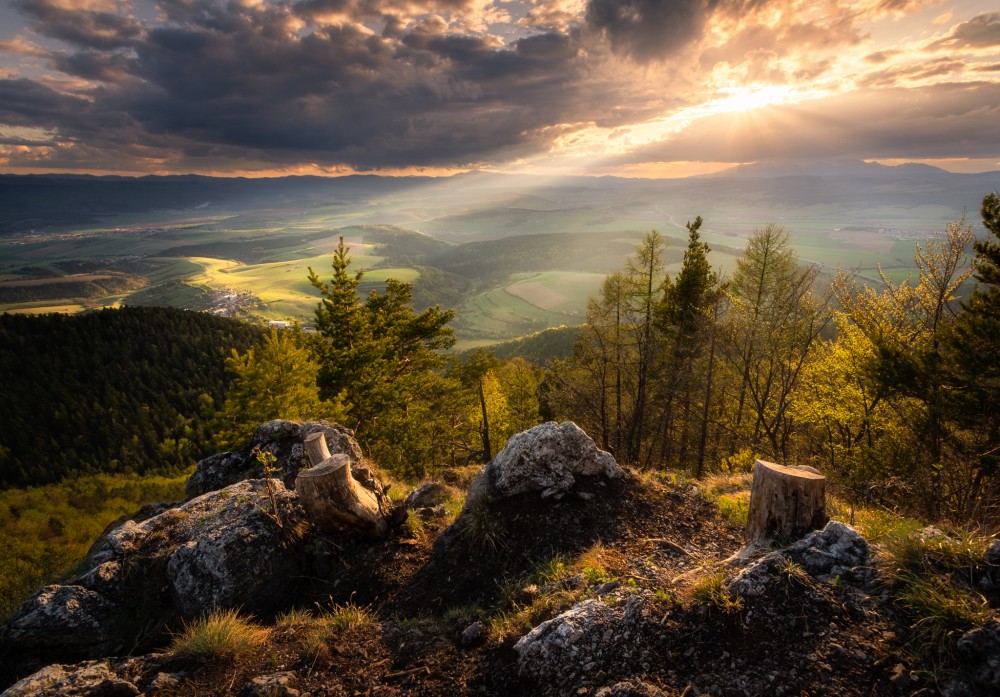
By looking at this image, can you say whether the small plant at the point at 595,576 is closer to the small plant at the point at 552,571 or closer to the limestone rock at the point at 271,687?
the small plant at the point at 552,571

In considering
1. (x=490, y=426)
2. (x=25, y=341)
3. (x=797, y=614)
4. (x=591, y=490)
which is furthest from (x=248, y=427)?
(x=25, y=341)

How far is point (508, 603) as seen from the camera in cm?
618

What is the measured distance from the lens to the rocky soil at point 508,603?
420 centimetres

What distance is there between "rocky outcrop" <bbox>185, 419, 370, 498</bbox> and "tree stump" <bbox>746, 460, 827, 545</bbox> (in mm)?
9111

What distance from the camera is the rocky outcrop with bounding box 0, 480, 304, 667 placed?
686 cm

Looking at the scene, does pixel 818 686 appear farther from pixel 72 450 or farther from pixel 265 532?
pixel 72 450

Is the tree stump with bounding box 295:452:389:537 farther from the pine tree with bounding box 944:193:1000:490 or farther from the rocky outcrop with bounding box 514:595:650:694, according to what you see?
the pine tree with bounding box 944:193:1000:490

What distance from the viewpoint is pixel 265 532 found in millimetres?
7867

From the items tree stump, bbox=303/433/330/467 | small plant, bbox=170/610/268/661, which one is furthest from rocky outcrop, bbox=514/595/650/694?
tree stump, bbox=303/433/330/467

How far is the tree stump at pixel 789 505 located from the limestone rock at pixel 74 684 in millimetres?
8294

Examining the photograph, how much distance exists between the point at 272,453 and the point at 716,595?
1126 cm

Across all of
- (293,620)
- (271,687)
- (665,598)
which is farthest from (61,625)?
(665,598)

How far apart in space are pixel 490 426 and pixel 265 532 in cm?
2355

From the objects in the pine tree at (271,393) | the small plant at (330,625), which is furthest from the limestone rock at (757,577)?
the pine tree at (271,393)
